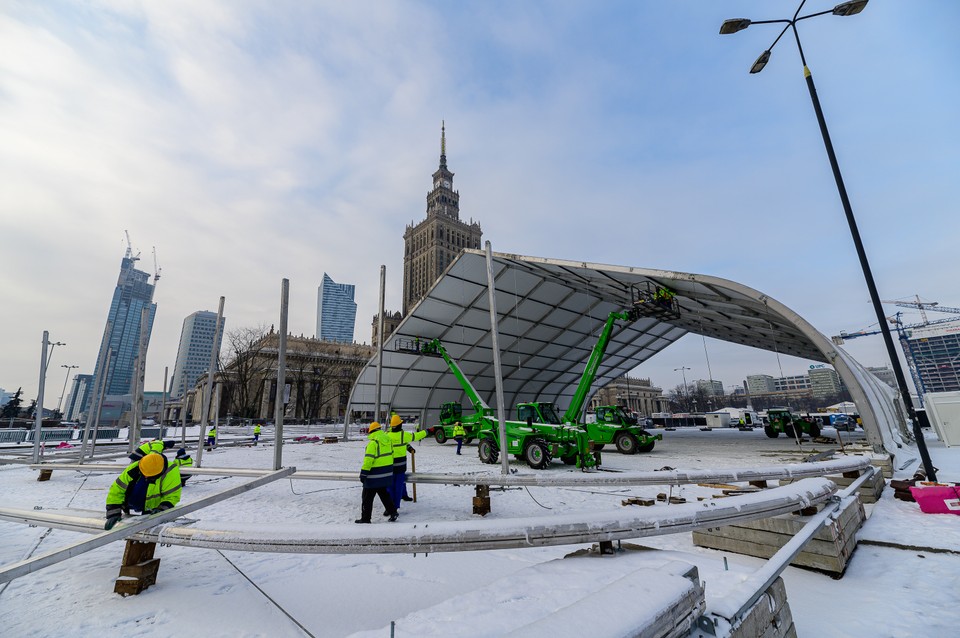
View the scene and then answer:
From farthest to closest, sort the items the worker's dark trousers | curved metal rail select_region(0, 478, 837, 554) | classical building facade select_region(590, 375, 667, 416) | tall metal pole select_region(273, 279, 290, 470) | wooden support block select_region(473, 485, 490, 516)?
classical building facade select_region(590, 375, 667, 416) → tall metal pole select_region(273, 279, 290, 470) → wooden support block select_region(473, 485, 490, 516) → the worker's dark trousers → curved metal rail select_region(0, 478, 837, 554)

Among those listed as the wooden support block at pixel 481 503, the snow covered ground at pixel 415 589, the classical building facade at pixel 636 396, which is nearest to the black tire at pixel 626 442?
the snow covered ground at pixel 415 589

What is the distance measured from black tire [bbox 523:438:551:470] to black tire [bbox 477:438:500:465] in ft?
4.32

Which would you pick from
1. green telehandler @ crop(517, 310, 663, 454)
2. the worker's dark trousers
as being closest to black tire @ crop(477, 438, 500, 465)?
green telehandler @ crop(517, 310, 663, 454)

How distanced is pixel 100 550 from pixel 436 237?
93.4 m

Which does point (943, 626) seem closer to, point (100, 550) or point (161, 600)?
point (161, 600)

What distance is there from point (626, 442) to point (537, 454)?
6.12 metres

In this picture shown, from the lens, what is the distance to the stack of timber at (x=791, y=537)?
154 inches

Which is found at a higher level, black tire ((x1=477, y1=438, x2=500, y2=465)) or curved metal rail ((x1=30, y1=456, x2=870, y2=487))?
curved metal rail ((x1=30, y1=456, x2=870, y2=487))

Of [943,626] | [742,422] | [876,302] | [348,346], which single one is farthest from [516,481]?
[348,346]

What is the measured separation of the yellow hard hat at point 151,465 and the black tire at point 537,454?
9.58 metres

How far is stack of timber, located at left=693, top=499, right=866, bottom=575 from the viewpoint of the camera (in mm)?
3902

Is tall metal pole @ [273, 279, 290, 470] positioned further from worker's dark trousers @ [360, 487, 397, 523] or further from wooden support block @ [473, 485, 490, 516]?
wooden support block @ [473, 485, 490, 516]

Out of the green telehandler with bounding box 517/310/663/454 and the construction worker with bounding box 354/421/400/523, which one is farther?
the green telehandler with bounding box 517/310/663/454

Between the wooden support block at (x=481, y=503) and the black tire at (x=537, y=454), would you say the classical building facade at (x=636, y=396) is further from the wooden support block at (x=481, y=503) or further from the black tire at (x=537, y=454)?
the wooden support block at (x=481, y=503)
